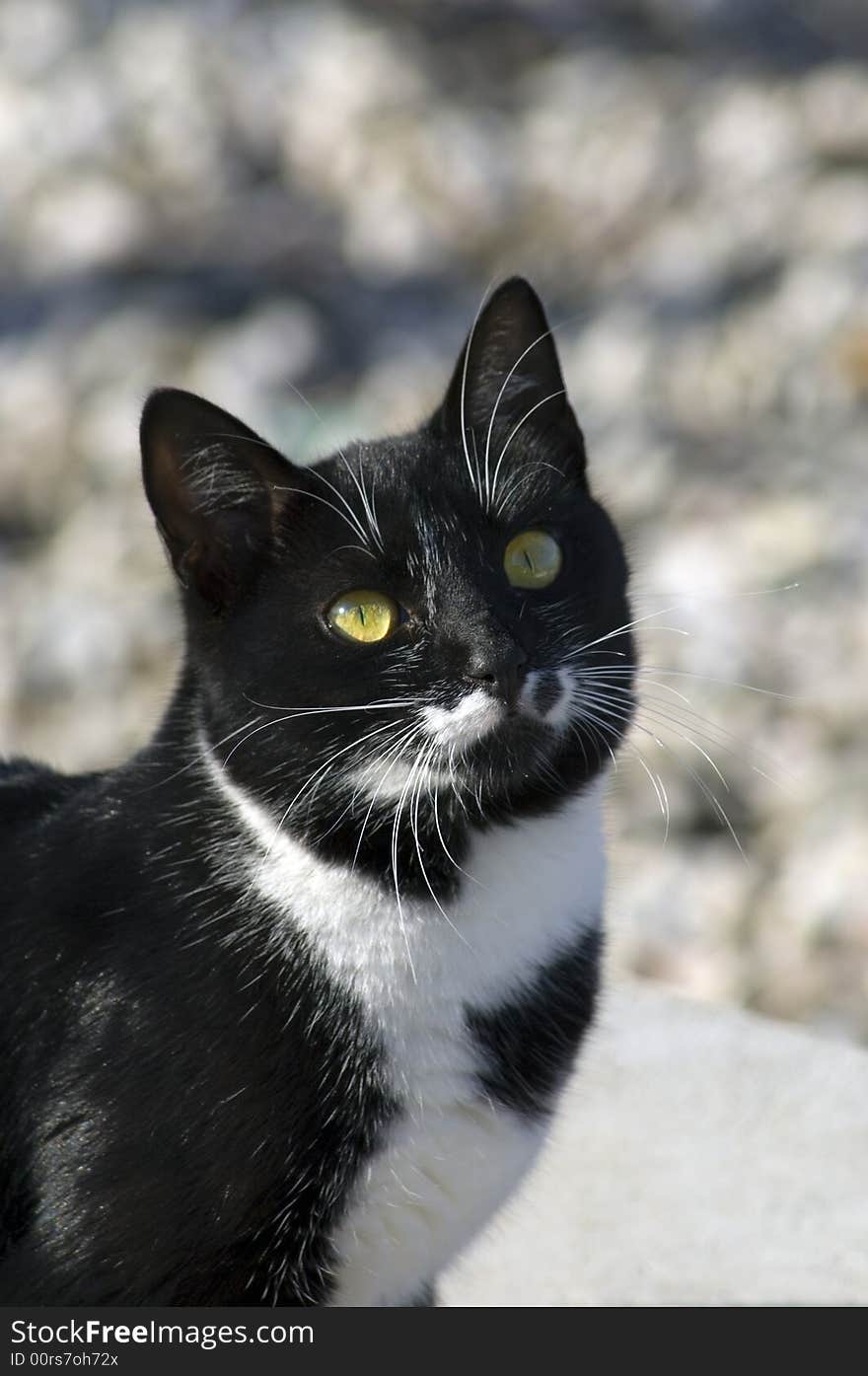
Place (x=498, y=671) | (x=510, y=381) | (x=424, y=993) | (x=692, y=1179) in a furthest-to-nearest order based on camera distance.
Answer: (x=692, y=1179), (x=510, y=381), (x=424, y=993), (x=498, y=671)

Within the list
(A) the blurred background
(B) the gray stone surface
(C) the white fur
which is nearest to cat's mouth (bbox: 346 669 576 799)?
(C) the white fur

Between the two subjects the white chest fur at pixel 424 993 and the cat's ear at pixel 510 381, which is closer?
A: the white chest fur at pixel 424 993

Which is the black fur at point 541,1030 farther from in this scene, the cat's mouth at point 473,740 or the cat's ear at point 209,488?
the cat's ear at point 209,488

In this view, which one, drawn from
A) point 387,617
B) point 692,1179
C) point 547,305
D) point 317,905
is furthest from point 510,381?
point 547,305

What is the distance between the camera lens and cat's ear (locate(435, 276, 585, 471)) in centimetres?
162

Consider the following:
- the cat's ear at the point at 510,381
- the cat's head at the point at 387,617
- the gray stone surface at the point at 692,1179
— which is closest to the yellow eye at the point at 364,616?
the cat's head at the point at 387,617

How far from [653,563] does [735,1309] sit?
2.28 meters

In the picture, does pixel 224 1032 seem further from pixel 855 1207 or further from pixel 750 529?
pixel 750 529

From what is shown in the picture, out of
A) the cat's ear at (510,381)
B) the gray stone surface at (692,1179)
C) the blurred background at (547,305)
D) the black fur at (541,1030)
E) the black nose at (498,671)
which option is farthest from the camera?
the blurred background at (547,305)

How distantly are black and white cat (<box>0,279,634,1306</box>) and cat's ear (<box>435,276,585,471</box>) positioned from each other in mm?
73

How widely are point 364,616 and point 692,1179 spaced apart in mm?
1080

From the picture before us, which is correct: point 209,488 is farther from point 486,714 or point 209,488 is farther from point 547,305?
point 547,305

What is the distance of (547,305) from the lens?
14.3 ft

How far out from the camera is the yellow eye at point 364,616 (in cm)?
144
